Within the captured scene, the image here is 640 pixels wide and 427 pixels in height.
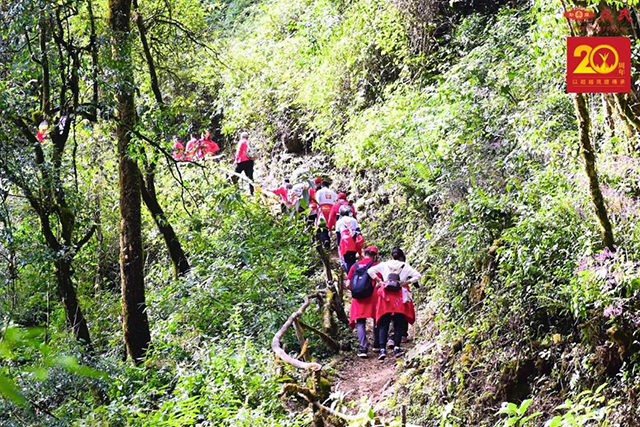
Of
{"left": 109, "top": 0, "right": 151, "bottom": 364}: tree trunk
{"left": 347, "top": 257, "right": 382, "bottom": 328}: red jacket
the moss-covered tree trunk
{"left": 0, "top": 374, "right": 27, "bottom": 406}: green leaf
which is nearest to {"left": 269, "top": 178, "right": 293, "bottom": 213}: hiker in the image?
the moss-covered tree trunk

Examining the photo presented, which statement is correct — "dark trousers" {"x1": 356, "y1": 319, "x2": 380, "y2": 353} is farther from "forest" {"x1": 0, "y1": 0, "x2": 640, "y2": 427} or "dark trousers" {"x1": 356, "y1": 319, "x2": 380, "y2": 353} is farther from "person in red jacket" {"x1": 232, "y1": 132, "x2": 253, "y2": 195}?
"person in red jacket" {"x1": 232, "y1": 132, "x2": 253, "y2": 195}

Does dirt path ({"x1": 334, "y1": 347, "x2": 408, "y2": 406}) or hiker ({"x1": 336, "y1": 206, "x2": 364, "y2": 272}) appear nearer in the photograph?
dirt path ({"x1": 334, "y1": 347, "x2": 408, "y2": 406})

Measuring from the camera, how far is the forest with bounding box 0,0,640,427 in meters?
7.16

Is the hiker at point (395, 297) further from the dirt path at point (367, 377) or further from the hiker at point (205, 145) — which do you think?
the hiker at point (205, 145)

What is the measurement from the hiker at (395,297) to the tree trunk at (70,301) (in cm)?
465

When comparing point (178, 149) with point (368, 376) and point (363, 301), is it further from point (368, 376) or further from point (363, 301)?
point (368, 376)

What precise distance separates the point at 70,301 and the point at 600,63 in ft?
29.1

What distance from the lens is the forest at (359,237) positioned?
7160 mm

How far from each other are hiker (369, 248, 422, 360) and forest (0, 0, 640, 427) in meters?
0.07

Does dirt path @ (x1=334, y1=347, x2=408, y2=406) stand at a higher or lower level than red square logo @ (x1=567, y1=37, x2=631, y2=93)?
lower

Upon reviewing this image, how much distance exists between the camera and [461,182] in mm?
11789

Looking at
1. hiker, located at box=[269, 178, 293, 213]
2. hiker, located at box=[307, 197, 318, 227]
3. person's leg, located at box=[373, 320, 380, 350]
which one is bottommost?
person's leg, located at box=[373, 320, 380, 350]

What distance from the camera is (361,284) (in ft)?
35.0

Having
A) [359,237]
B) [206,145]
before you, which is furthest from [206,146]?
[359,237]
